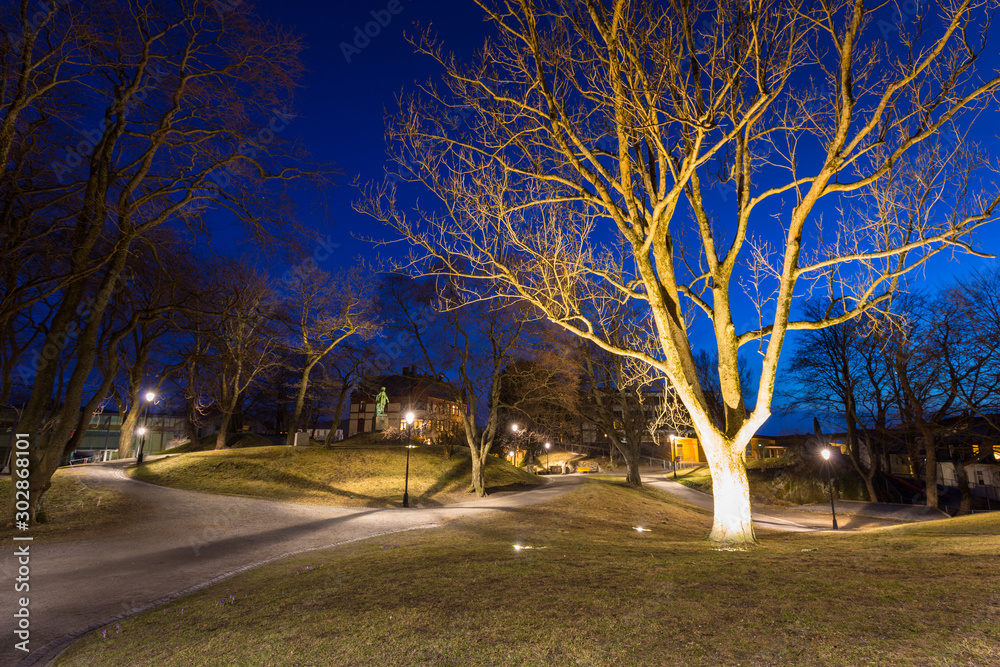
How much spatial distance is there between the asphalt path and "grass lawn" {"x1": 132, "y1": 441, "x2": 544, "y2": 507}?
1.79 m

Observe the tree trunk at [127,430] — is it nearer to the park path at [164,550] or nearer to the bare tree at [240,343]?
the bare tree at [240,343]

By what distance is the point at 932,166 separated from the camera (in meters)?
8.62

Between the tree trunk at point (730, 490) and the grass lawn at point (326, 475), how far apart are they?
13.3 m

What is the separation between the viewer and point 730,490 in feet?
27.4

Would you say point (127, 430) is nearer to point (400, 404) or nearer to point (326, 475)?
point (326, 475)

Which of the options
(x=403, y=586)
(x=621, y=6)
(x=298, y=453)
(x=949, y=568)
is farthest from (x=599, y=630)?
(x=298, y=453)

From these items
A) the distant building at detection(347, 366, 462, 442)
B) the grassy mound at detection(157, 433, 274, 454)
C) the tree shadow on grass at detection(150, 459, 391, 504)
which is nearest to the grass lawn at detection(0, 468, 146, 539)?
the tree shadow on grass at detection(150, 459, 391, 504)

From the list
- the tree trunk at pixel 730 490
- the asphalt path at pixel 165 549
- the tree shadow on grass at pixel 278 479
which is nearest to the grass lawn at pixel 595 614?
the asphalt path at pixel 165 549

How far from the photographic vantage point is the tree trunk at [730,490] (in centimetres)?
827

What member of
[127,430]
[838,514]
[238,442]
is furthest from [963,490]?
[238,442]

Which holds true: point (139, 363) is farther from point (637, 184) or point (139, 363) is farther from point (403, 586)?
point (637, 184)

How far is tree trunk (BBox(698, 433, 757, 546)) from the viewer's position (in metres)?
8.27

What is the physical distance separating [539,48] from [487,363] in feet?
48.1

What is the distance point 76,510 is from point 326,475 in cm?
978
